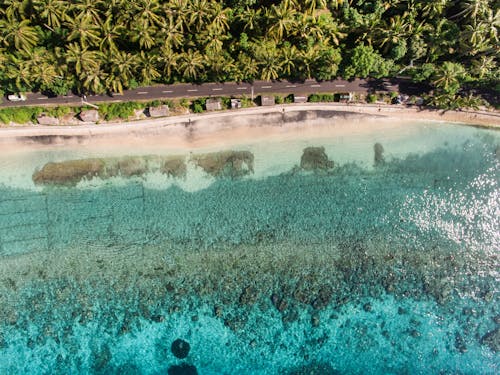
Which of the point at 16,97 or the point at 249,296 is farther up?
the point at 16,97

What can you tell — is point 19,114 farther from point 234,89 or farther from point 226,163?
point 234,89

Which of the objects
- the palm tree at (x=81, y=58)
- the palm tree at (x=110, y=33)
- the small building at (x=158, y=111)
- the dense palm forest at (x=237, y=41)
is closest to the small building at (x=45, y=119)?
the dense palm forest at (x=237, y=41)

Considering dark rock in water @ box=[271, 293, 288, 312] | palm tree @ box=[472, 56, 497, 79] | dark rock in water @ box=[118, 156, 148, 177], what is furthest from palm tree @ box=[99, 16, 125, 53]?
palm tree @ box=[472, 56, 497, 79]

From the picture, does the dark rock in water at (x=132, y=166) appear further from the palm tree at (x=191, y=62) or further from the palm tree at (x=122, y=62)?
the palm tree at (x=191, y=62)

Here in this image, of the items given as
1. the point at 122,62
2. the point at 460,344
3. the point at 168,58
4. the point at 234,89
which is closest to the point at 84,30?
the point at 122,62

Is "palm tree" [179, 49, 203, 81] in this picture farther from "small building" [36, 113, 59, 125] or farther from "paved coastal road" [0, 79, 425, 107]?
"small building" [36, 113, 59, 125]
